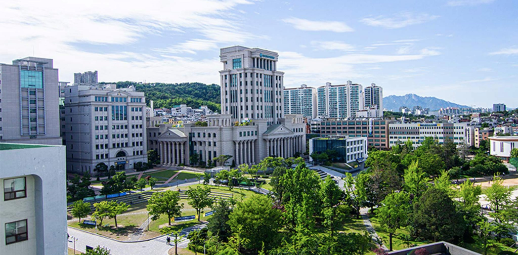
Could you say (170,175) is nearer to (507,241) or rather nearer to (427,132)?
(507,241)

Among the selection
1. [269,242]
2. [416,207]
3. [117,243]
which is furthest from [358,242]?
[117,243]

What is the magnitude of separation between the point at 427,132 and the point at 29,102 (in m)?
113

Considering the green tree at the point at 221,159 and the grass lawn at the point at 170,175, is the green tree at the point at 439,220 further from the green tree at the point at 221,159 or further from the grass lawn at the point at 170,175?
the green tree at the point at 221,159

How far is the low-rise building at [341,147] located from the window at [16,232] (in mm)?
88471

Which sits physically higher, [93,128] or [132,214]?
[93,128]

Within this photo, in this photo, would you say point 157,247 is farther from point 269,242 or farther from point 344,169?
point 344,169

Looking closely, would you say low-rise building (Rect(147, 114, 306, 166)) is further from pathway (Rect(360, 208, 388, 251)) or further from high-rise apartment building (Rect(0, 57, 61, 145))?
pathway (Rect(360, 208, 388, 251))

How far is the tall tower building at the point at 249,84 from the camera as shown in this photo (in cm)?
10497

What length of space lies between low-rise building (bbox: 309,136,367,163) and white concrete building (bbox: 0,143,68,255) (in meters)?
87.7

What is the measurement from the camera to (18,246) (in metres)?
15.0

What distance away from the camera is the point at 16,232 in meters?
14.9

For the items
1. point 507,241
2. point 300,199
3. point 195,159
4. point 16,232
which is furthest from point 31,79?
point 507,241

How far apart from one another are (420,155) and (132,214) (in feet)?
193

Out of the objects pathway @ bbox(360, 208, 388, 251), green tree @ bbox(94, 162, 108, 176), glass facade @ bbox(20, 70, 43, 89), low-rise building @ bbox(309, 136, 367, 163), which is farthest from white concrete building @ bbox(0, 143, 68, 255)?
low-rise building @ bbox(309, 136, 367, 163)
